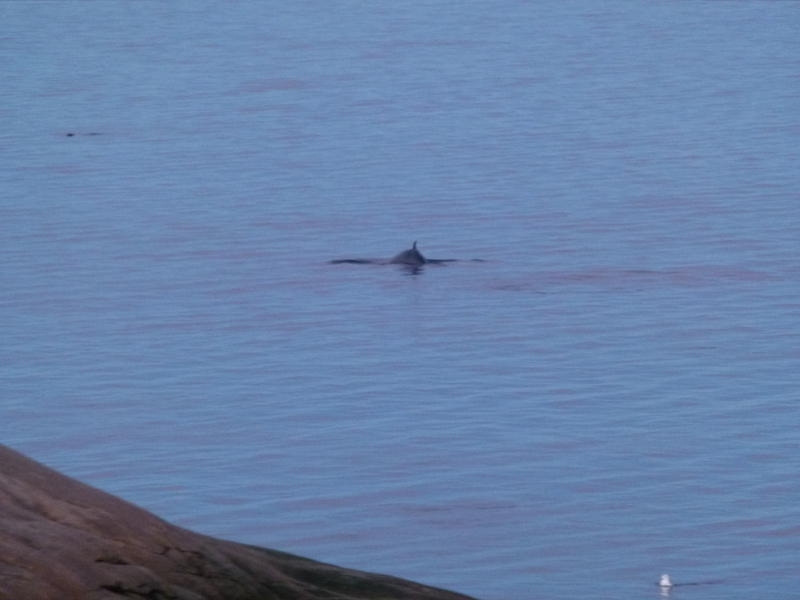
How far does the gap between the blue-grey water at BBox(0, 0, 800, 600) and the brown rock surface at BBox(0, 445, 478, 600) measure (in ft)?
9.38

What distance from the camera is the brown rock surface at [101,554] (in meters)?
6.14

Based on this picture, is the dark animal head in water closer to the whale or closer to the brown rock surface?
the whale

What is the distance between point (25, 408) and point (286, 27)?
43.4 m

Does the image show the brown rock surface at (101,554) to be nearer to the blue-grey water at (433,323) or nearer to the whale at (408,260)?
the blue-grey water at (433,323)

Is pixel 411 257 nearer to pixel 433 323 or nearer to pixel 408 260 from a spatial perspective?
pixel 408 260

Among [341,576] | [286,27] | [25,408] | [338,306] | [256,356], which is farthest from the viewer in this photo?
[286,27]

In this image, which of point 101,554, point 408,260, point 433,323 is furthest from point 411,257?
point 101,554

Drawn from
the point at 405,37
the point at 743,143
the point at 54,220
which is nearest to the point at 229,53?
the point at 405,37

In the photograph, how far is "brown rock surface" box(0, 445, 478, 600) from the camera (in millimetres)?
6137

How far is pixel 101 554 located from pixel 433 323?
35.0 ft

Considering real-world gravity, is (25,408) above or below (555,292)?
below

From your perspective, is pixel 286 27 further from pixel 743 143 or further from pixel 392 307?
pixel 392 307

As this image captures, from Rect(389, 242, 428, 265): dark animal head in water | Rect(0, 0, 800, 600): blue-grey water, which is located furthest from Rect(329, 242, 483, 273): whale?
Rect(0, 0, 800, 600): blue-grey water

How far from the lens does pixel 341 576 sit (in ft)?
25.1
